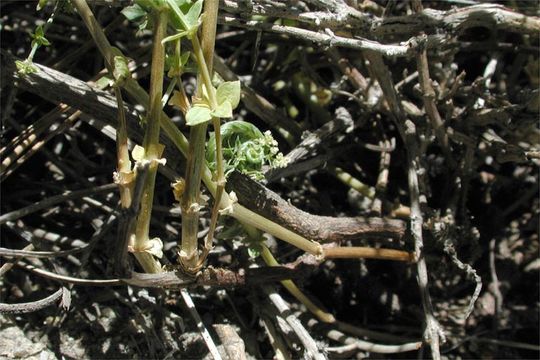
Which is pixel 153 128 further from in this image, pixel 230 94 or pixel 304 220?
pixel 304 220

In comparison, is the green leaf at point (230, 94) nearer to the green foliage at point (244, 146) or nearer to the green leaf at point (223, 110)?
the green leaf at point (223, 110)

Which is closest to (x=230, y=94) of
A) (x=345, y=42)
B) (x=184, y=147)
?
(x=184, y=147)

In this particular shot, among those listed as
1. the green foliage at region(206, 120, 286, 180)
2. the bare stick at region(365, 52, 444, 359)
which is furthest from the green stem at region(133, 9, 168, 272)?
the bare stick at region(365, 52, 444, 359)

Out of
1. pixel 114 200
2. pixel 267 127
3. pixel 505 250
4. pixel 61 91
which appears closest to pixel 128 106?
pixel 61 91

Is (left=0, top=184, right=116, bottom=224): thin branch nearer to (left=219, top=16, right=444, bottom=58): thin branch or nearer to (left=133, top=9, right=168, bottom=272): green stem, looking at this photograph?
(left=133, top=9, right=168, bottom=272): green stem

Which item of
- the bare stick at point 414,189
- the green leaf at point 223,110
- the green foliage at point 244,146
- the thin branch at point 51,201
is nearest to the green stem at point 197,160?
the green leaf at point 223,110

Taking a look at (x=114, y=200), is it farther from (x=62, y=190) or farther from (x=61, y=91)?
(x=61, y=91)
